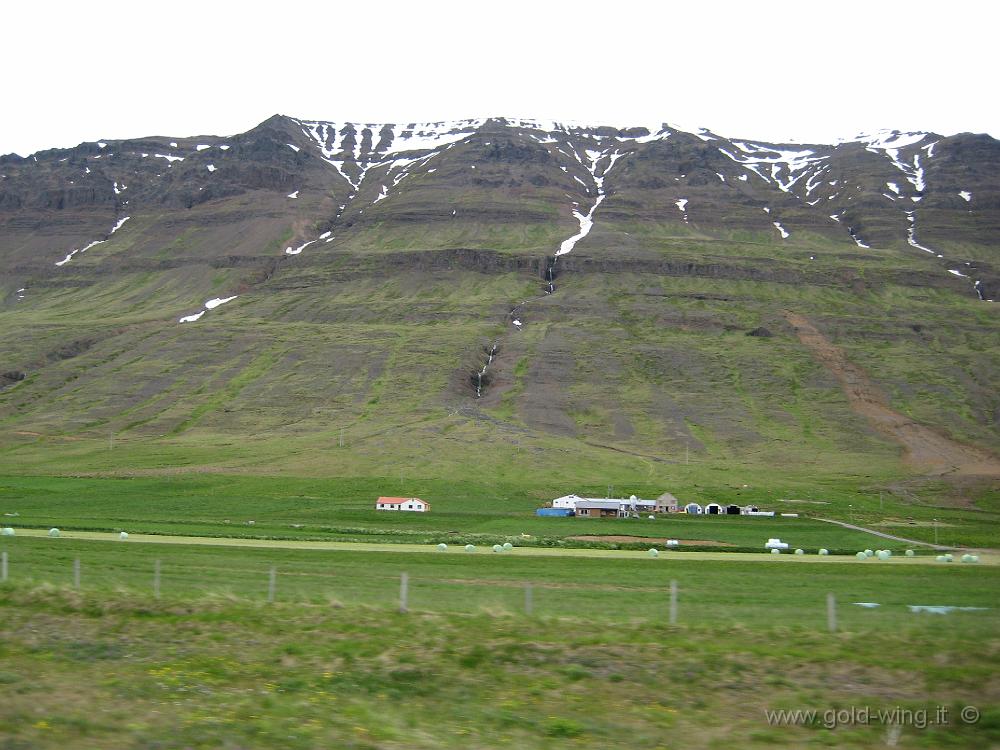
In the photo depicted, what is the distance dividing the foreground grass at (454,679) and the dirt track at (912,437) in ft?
434

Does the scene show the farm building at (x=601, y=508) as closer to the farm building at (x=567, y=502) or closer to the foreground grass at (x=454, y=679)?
the farm building at (x=567, y=502)

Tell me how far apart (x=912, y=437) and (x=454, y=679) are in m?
157

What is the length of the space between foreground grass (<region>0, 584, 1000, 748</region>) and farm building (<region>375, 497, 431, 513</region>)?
7886 centimetres

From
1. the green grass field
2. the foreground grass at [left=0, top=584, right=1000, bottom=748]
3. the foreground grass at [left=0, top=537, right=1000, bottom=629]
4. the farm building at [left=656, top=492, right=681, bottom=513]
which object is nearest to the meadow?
the foreground grass at [left=0, top=584, right=1000, bottom=748]

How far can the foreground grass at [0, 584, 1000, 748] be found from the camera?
14.7 meters

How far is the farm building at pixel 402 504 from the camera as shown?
10256cm

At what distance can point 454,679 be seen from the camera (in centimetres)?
1814

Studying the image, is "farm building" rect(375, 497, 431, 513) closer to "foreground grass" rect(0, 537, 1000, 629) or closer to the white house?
the white house

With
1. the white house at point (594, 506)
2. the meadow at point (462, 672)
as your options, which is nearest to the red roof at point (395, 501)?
the white house at point (594, 506)

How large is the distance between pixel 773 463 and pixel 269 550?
105937 mm

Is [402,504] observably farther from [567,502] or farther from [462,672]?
[462,672]

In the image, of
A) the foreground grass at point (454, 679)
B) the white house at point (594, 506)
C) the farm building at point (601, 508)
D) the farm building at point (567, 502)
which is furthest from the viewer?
the farm building at point (567, 502)

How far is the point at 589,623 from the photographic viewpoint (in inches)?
895

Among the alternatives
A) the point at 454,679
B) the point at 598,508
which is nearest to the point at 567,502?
the point at 598,508
